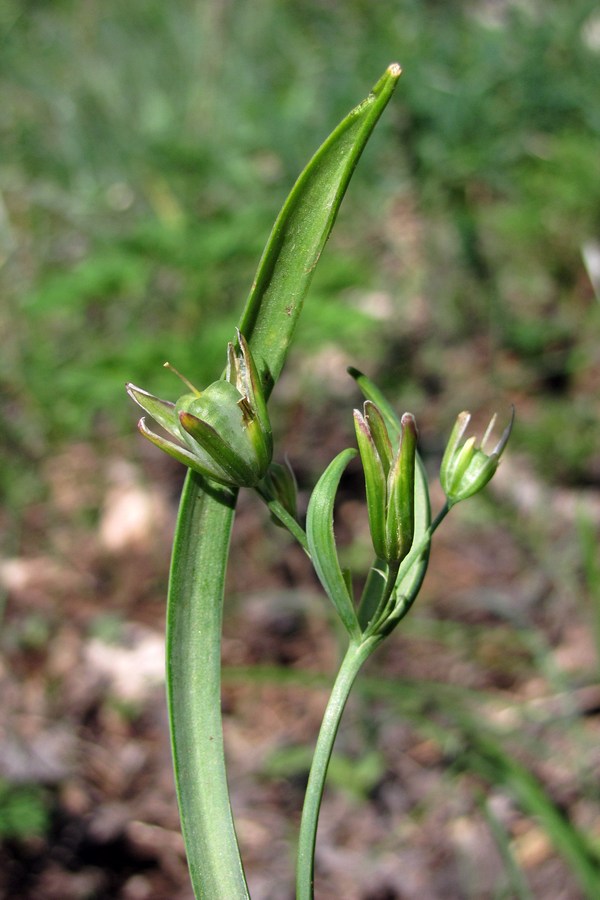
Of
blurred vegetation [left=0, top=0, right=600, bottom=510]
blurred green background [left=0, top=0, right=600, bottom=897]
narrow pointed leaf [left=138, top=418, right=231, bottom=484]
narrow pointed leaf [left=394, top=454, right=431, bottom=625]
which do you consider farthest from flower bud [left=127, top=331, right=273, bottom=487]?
blurred vegetation [left=0, top=0, right=600, bottom=510]

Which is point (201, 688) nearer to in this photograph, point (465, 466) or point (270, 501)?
point (270, 501)

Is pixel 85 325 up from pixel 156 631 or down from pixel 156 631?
up

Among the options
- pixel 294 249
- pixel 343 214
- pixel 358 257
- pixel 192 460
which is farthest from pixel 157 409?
pixel 343 214

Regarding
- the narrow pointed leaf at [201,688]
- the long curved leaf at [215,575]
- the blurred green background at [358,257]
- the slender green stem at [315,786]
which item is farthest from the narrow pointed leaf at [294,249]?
the blurred green background at [358,257]

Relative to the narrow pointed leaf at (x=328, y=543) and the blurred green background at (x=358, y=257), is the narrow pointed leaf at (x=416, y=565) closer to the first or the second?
the narrow pointed leaf at (x=328, y=543)

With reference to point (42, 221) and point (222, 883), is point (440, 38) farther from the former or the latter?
point (222, 883)

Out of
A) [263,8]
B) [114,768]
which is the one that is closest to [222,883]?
[114,768]
